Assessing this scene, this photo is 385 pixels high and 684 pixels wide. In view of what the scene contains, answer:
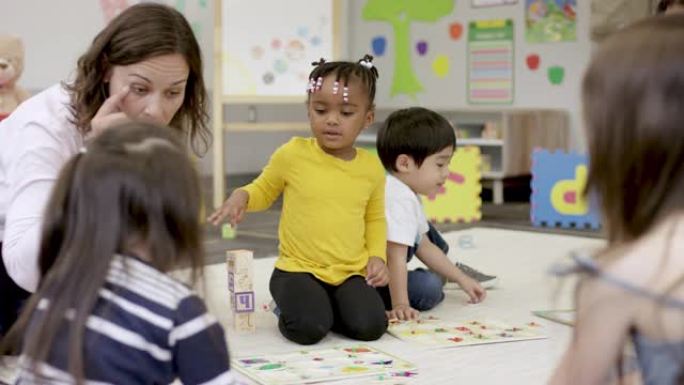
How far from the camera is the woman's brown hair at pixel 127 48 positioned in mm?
1437

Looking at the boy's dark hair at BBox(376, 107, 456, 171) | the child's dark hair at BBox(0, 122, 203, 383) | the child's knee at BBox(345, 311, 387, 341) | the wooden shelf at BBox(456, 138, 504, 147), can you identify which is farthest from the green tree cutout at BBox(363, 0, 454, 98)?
the child's dark hair at BBox(0, 122, 203, 383)

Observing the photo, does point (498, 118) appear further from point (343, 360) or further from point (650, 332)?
point (650, 332)

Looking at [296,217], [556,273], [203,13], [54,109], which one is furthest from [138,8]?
[203,13]

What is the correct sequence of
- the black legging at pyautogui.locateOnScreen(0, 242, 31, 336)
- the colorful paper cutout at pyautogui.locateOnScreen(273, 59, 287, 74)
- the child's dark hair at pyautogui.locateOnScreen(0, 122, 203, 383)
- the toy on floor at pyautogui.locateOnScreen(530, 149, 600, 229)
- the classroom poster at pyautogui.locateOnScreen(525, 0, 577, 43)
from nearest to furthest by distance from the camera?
the child's dark hair at pyautogui.locateOnScreen(0, 122, 203, 383)
the black legging at pyautogui.locateOnScreen(0, 242, 31, 336)
the toy on floor at pyautogui.locateOnScreen(530, 149, 600, 229)
the colorful paper cutout at pyautogui.locateOnScreen(273, 59, 287, 74)
the classroom poster at pyautogui.locateOnScreen(525, 0, 577, 43)

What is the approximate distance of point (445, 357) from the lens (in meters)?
1.73

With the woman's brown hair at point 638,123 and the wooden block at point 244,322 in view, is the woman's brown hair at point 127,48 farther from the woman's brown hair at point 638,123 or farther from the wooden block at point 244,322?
the woman's brown hair at point 638,123

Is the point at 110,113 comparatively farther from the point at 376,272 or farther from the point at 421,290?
the point at 421,290

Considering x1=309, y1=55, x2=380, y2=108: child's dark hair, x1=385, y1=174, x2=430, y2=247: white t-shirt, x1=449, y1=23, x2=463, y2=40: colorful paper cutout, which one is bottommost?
x1=385, y1=174, x2=430, y2=247: white t-shirt

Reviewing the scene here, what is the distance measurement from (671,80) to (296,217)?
1.28 meters

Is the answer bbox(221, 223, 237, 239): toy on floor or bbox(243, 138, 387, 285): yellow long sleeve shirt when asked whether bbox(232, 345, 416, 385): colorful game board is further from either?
bbox(221, 223, 237, 239): toy on floor

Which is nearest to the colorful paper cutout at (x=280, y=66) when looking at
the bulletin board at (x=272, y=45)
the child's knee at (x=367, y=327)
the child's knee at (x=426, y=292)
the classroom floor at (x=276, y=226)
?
the bulletin board at (x=272, y=45)

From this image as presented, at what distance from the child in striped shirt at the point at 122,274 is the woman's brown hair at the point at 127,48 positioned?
54 cm

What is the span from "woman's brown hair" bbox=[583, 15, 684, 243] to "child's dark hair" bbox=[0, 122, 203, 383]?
37 cm

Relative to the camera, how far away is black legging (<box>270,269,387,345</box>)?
6.00ft
